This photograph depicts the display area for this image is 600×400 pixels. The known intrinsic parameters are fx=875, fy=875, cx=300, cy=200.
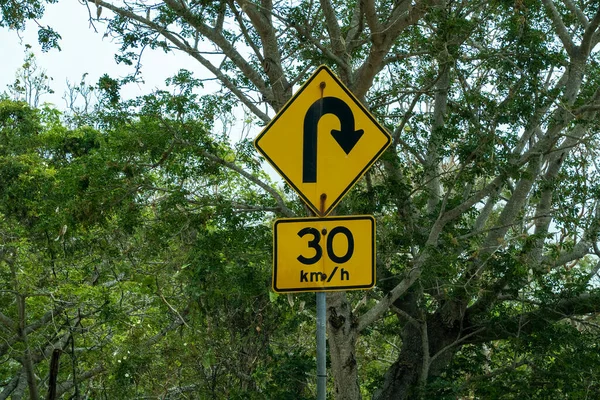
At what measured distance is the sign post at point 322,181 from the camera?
15.2 feet

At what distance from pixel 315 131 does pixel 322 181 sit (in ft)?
0.96

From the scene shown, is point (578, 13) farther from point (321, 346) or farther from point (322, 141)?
point (321, 346)

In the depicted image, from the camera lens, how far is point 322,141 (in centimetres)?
488

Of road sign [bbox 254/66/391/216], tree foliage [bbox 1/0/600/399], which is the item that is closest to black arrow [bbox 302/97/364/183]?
road sign [bbox 254/66/391/216]

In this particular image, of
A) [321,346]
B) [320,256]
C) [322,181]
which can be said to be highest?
[322,181]

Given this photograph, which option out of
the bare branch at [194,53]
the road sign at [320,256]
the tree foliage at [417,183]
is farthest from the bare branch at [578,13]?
the road sign at [320,256]

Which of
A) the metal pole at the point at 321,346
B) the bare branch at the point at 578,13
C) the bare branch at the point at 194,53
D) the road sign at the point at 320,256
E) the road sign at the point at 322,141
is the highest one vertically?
the bare branch at the point at 578,13

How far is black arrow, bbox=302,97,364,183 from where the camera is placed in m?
4.84

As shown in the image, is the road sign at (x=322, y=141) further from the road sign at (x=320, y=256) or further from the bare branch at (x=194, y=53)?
the bare branch at (x=194, y=53)

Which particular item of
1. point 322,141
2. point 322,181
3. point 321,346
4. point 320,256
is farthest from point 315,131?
point 321,346

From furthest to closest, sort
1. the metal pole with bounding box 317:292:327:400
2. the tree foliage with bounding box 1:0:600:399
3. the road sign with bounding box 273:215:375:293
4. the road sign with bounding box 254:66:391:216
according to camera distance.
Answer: the tree foliage with bounding box 1:0:600:399 → the road sign with bounding box 254:66:391:216 → the road sign with bounding box 273:215:375:293 → the metal pole with bounding box 317:292:327:400

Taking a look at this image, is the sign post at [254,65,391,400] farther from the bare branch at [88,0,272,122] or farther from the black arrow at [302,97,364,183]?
the bare branch at [88,0,272,122]

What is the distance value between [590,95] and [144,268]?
328 inches

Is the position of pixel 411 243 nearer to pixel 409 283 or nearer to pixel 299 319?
pixel 409 283
